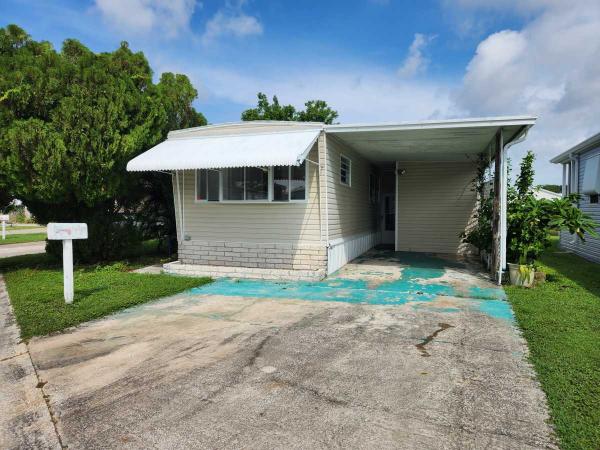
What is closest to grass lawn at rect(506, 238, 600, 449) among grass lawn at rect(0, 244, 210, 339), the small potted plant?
the small potted plant

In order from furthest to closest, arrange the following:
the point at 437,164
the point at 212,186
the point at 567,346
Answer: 1. the point at 437,164
2. the point at 212,186
3. the point at 567,346

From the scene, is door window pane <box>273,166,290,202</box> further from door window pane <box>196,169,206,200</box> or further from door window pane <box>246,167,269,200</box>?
door window pane <box>196,169,206,200</box>

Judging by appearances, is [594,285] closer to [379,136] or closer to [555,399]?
[379,136]

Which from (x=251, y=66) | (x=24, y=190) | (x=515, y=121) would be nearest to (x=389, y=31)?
(x=251, y=66)

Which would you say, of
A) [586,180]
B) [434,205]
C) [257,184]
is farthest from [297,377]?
[586,180]

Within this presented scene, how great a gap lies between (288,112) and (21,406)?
28925mm

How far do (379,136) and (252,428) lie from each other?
7.36m

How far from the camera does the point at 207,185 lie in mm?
9430

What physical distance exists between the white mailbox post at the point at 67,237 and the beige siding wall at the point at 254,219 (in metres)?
3.35

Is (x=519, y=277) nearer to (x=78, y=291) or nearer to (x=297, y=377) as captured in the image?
(x=297, y=377)

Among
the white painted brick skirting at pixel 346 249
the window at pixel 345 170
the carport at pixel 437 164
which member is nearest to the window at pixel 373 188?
the carport at pixel 437 164

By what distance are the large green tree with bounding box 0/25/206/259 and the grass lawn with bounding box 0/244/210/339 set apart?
136 centimetres

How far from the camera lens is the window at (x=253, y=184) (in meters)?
8.66

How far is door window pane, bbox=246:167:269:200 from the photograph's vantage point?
348 inches
